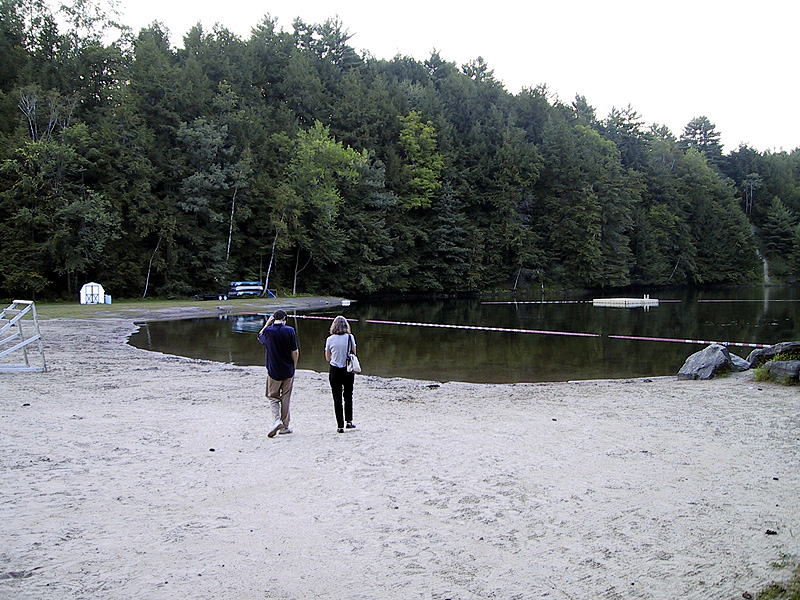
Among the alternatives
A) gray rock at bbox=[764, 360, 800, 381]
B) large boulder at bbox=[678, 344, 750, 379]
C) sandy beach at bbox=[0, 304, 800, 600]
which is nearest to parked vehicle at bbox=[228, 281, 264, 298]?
sandy beach at bbox=[0, 304, 800, 600]

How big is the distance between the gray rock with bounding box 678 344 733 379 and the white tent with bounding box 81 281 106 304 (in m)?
35.8

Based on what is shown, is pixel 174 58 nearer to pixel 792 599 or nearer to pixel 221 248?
pixel 221 248

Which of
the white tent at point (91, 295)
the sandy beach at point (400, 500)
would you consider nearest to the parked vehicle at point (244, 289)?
the white tent at point (91, 295)

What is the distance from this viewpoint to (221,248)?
166ft

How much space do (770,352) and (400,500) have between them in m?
12.0

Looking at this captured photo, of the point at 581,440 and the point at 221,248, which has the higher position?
the point at 221,248

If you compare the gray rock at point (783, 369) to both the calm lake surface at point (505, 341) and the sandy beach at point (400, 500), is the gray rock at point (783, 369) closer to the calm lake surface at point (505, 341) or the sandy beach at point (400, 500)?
the sandy beach at point (400, 500)

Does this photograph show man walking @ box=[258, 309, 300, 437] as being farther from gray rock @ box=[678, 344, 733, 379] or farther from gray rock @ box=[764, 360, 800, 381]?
gray rock @ box=[764, 360, 800, 381]

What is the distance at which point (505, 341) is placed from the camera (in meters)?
24.9

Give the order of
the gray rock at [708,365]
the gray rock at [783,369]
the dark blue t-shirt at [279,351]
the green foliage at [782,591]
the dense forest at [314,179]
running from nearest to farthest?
the green foliage at [782,591] < the dark blue t-shirt at [279,351] < the gray rock at [783,369] < the gray rock at [708,365] < the dense forest at [314,179]

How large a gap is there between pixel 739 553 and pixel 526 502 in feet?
6.15

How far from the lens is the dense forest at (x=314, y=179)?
44469 mm

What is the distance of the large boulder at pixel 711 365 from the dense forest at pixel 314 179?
37188 mm

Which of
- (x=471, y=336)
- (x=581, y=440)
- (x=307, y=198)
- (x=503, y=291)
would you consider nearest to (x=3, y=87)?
(x=307, y=198)
